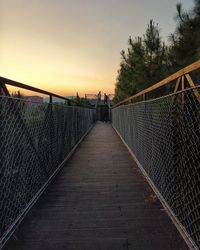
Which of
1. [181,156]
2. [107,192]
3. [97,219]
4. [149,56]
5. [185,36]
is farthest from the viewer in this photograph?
[149,56]

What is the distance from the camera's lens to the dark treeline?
662 centimetres

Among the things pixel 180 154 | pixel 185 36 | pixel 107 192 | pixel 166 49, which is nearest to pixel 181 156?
pixel 180 154

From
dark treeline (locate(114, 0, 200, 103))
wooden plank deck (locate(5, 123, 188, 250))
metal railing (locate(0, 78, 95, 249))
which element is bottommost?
wooden plank deck (locate(5, 123, 188, 250))

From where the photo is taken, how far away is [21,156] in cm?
281

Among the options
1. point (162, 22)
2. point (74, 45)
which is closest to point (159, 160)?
point (162, 22)

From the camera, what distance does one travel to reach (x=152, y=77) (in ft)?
29.1

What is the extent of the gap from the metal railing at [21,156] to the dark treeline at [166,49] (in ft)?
10.2

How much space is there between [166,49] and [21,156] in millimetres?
→ 6663

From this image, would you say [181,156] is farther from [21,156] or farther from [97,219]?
[21,156]

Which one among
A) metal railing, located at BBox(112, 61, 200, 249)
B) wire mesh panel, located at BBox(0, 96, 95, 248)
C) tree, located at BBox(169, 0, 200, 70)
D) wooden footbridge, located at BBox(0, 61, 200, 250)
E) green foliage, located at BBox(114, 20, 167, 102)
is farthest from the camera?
green foliage, located at BBox(114, 20, 167, 102)

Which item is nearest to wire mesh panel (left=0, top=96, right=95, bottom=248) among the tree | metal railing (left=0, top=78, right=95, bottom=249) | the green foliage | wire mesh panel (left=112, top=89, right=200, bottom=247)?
metal railing (left=0, top=78, right=95, bottom=249)

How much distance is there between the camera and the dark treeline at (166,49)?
662 centimetres

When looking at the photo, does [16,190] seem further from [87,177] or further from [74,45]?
[74,45]

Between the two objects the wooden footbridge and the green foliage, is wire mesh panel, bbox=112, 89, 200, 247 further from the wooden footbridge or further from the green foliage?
the green foliage
